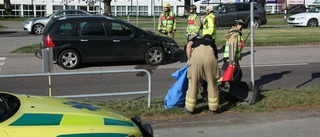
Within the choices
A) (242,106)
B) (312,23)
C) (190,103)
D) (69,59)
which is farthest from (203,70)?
(312,23)

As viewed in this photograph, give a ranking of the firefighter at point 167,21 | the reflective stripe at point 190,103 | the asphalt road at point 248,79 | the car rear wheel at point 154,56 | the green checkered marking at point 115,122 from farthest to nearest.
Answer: the firefighter at point 167,21, the car rear wheel at point 154,56, the reflective stripe at point 190,103, the asphalt road at point 248,79, the green checkered marking at point 115,122

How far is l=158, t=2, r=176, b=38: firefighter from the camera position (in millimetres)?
13667

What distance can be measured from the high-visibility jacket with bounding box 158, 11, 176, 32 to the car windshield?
1025 cm

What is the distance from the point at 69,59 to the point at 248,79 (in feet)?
16.9

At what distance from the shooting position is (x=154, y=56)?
1238cm

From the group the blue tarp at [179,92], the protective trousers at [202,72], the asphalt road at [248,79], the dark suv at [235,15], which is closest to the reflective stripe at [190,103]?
the protective trousers at [202,72]

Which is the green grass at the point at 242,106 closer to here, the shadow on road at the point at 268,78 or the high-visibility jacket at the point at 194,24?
the shadow on road at the point at 268,78

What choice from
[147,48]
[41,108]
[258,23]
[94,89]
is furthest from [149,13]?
[41,108]

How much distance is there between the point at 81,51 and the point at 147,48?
1973 mm

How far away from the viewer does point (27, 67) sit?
39.7 ft

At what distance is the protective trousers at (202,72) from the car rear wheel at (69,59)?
6.10 meters

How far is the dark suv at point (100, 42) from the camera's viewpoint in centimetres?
1170

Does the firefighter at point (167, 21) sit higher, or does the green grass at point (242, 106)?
the firefighter at point (167, 21)

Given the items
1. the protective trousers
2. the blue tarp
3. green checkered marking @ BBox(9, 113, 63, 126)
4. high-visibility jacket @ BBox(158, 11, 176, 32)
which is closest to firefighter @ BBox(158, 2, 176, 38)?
high-visibility jacket @ BBox(158, 11, 176, 32)
